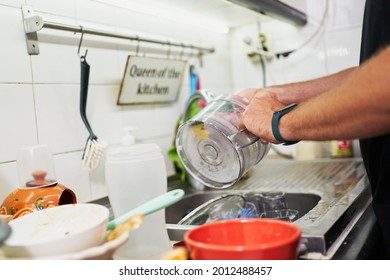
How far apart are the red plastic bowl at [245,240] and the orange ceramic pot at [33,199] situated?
1.10 ft

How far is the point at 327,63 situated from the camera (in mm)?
1521

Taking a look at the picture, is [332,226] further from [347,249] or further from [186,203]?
[186,203]

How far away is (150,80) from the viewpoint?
129 centimetres

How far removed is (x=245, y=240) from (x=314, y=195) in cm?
54

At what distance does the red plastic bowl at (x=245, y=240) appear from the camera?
503 millimetres

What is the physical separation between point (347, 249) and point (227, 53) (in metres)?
1.20

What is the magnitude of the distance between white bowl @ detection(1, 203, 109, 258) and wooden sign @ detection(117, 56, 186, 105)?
0.62 m

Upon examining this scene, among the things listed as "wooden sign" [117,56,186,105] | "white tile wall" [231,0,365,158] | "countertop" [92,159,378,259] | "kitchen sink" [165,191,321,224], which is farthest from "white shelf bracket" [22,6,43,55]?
"white tile wall" [231,0,365,158]

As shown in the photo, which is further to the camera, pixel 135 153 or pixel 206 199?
pixel 206 199

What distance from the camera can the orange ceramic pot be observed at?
0.76 m

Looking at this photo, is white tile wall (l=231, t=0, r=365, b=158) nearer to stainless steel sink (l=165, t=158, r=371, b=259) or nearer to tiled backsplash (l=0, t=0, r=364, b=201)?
tiled backsplash (l=0, t=0, r=364, b=201)

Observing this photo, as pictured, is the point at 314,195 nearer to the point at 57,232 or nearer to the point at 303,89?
the point at 303,89

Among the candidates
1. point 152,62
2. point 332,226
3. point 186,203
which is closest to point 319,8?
Answer: point 152,62

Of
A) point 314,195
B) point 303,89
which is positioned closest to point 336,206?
point 314,195
